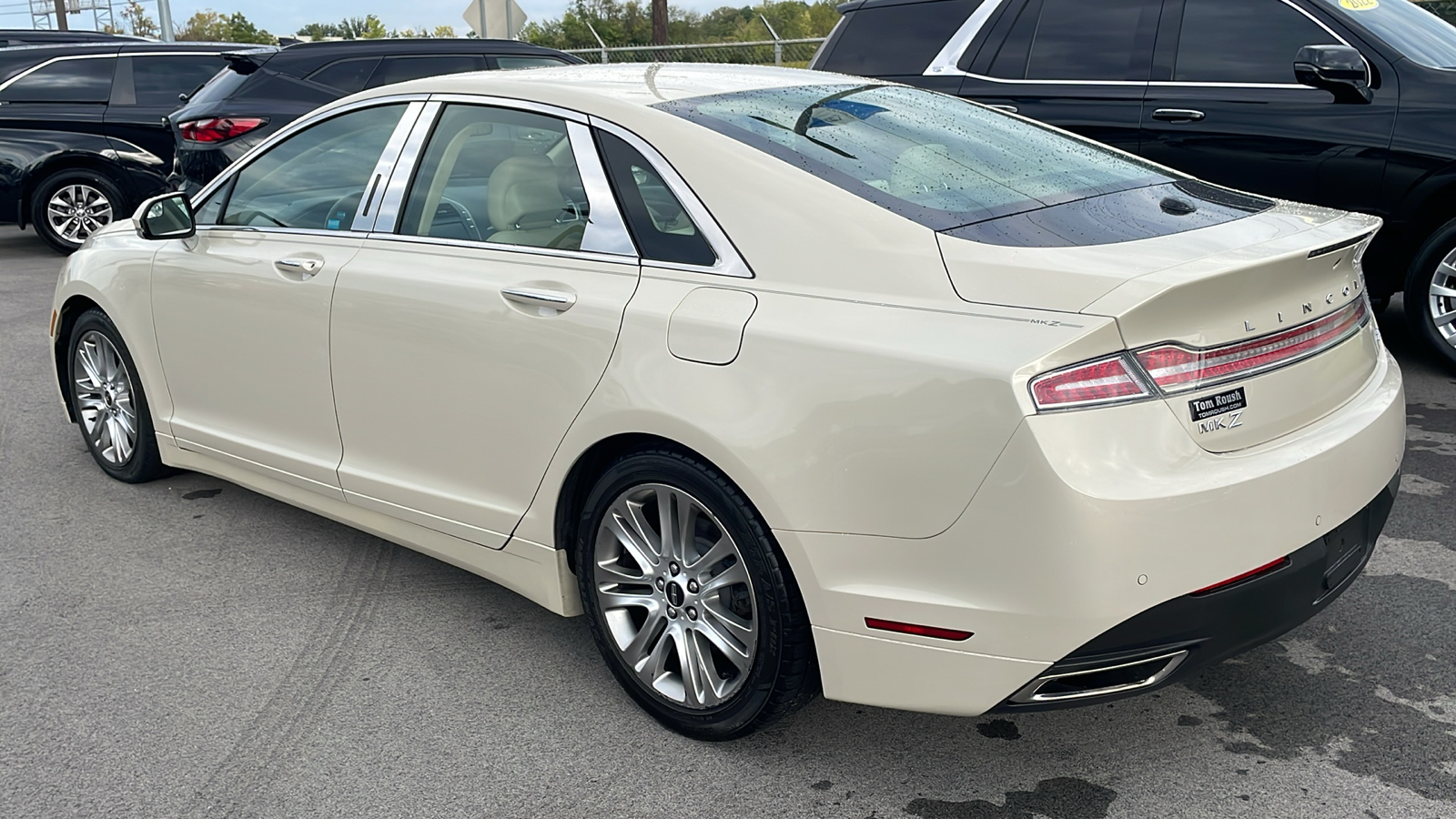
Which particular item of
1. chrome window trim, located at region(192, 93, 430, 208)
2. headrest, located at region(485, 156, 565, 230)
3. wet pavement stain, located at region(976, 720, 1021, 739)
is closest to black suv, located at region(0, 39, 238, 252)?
chrome window trim, located at region(192, 93, 430, 208)

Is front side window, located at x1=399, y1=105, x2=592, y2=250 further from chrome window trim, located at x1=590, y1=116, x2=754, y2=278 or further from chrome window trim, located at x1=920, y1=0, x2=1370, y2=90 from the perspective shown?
chrome window trim, located at x1=920, y1=0, x2=1370, y2=90

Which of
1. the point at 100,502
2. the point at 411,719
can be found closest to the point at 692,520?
the point at 411,719

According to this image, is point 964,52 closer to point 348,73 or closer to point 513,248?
point 513,248

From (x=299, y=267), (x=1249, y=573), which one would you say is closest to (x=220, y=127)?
(x=299, y=267)

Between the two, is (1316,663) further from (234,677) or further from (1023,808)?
(234,677)

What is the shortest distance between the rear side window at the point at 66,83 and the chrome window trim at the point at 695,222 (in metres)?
10.7

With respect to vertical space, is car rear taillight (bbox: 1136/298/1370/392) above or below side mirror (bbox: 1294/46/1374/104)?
below

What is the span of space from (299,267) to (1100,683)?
8.84 ft

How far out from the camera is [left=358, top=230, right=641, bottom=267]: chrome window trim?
10.1 feet

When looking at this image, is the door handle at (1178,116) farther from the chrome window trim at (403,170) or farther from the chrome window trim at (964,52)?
the chrome window trim at (403,170)

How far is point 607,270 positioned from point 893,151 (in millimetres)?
773

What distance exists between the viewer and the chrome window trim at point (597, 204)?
3.08 m

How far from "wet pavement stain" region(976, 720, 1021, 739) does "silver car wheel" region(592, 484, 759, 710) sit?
633mm

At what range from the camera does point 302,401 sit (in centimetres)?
392
